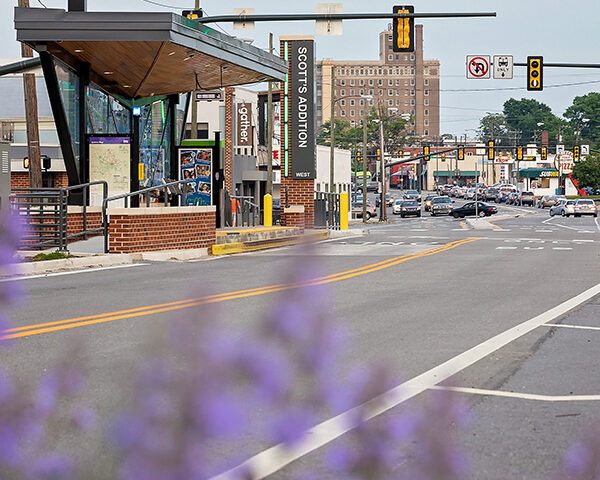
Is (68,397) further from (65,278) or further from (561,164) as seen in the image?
(561,164)

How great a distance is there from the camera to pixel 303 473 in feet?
7.58

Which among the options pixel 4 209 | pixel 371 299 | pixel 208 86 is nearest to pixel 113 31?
pixel 208 86

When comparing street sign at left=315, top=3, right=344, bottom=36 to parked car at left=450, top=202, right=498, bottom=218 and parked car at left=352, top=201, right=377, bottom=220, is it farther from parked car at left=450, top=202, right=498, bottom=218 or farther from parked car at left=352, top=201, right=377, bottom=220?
parked car at left=352, top=201, right=377, bottom=220

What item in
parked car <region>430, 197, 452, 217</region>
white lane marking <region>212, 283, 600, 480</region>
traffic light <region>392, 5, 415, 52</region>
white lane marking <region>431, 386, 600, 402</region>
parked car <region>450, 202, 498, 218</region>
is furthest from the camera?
parked car <region>430, 197, 452, 217</region>

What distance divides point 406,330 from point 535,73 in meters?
30.0

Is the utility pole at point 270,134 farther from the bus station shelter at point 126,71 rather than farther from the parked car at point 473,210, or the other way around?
the parked car at point 473,210

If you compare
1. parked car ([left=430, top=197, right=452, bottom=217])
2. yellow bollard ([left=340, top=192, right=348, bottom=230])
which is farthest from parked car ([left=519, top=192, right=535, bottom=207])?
yellow bollard ([left=340, top=192, right=348, bottom=230])

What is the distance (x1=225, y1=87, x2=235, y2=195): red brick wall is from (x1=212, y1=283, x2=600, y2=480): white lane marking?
1696 inches

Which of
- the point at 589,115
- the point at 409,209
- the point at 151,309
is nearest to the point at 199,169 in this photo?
the point at 151,309

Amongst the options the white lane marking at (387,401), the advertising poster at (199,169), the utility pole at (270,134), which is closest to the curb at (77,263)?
the advertising poster at (199,169)

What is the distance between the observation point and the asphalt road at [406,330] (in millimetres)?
2613

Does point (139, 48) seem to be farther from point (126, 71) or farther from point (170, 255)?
point (170, 255)

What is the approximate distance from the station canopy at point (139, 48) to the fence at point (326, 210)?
11044 mm

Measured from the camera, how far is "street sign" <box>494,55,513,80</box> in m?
39.1
